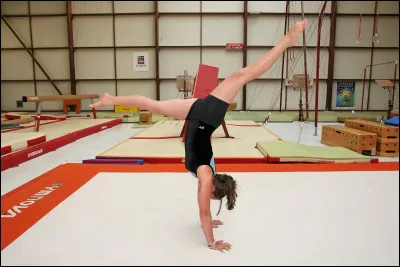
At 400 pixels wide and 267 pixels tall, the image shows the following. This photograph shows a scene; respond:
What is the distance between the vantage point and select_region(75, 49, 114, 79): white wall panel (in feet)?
40.3

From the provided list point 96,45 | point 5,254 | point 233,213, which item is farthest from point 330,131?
point 96,45

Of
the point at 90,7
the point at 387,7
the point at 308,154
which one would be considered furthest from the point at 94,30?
the point at 387,7

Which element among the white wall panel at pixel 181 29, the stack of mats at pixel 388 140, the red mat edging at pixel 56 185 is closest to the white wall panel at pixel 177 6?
the white wall panel at pixel 181 29

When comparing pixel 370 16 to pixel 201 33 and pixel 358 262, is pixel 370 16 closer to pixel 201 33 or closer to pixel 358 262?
pixel 201 33

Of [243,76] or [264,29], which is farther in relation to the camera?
[264,29]

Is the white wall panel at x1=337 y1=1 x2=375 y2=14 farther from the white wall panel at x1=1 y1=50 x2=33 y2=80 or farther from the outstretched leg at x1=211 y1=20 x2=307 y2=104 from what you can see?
the white wall panel at x1=1 y1=50 x2=33 y2=80

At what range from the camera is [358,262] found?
60.0 inches

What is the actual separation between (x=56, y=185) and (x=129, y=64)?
1024cm

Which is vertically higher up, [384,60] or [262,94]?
[384,60]

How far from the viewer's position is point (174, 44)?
12.1 meters

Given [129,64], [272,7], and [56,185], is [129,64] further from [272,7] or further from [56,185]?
[56,185]

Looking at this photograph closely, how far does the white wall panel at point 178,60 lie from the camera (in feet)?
39.9

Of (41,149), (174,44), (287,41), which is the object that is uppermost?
(174,44)

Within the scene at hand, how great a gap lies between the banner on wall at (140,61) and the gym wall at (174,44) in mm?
129
